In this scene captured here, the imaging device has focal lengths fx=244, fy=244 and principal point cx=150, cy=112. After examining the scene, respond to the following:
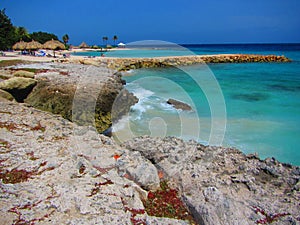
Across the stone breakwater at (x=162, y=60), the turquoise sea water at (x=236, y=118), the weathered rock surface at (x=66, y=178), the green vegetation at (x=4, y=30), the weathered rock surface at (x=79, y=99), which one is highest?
the green vegetation at (x=4, y=30)

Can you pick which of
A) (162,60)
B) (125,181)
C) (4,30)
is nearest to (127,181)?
(125,181)

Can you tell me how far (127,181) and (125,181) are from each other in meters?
0.05

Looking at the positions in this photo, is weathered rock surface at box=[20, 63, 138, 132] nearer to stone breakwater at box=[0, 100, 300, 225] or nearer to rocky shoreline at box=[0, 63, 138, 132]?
rocky shoreline at box=[0, 63, 138, 132]

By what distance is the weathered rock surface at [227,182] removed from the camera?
16.8ft

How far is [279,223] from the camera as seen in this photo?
4.89 m

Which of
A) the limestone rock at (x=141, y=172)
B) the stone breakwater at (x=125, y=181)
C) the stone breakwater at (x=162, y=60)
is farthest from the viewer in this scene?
the stone breakwater at (x=162, y=60)

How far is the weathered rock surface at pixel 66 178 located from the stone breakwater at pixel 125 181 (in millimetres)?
18

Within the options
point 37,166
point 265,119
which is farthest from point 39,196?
point 265,119

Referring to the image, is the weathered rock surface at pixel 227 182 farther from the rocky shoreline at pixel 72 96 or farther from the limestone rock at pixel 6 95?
the limestone rock at pixel 6 95

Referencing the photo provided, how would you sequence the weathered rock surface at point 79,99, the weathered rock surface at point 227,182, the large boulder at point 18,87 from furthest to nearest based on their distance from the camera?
the large boulder at point 18,87, the weathered rock surface at point 79,99, the weathered rock surface at point 227,182

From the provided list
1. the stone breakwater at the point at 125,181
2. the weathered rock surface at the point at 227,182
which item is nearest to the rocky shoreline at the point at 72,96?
the stone breakwater at the point at 125,181

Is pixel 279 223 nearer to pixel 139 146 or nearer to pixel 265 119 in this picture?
pixel 139 146

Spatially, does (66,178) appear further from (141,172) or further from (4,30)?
(4,30)

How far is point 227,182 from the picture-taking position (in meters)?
6.42
